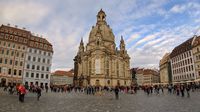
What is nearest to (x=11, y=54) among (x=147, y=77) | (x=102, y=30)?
(x=102, y=30)

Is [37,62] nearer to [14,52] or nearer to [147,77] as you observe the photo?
[14,52]

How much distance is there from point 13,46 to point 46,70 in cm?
1496

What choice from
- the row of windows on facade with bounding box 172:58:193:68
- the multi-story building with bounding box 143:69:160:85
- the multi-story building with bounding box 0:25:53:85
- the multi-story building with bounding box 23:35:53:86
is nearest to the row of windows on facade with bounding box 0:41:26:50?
the multi-story building with bounding box 0:25:53:85

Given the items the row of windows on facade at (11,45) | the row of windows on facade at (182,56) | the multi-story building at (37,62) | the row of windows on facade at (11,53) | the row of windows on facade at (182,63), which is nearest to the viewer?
the row of windows on facade at (11,53)

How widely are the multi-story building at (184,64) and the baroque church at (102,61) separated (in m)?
21.4

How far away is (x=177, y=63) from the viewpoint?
280ft

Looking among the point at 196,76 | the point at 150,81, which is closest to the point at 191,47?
the point at 196,76

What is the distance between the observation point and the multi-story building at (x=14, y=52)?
59344 millimetres

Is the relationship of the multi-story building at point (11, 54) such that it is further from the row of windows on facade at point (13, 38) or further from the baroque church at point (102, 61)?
the baroque church at point (102, 61)

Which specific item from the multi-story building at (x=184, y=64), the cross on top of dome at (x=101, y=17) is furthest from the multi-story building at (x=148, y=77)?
the cross on top of dome at (x=101, y=17)

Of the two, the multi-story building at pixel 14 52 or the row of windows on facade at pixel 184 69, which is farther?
the row of windows on facade at pixel 184 69

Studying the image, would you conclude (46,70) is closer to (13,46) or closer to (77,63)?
(13,46)

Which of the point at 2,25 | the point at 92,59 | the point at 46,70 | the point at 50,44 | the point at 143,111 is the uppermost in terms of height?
the point at 2,25

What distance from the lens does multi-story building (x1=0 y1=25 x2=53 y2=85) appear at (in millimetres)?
59344
